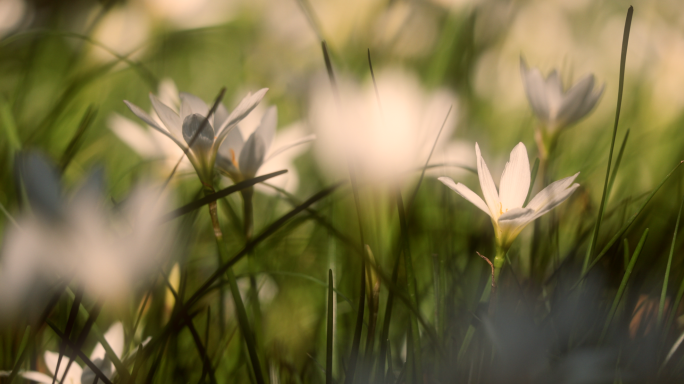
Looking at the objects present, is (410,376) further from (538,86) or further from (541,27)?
(541,27)

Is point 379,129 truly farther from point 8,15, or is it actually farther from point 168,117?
point 8,15

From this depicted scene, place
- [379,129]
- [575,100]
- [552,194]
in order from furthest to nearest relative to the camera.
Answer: [379,129] → [575,100] → [552,194]

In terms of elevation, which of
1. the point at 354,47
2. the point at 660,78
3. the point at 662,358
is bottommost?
the point at 662,358

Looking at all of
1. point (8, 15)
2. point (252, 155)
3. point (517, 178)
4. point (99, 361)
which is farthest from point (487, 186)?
point (8, 15)

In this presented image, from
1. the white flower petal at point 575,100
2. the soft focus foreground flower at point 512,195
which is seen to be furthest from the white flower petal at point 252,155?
the white flower petal at point 575,100

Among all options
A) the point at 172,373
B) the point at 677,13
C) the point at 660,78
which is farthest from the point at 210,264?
the point at 677,13

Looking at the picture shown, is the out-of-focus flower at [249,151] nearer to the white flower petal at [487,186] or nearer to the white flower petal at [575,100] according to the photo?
the white flower petal at [487,186]
